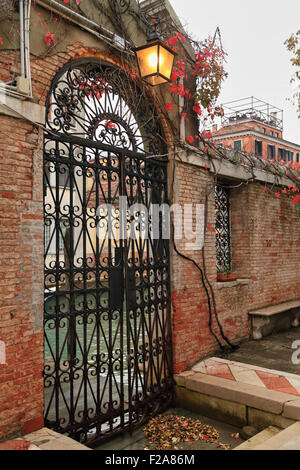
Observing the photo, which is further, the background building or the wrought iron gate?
the background building

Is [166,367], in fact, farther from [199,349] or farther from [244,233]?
[244,233]

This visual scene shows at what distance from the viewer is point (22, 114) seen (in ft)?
11.5

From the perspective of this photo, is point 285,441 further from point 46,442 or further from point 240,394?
point 46,442

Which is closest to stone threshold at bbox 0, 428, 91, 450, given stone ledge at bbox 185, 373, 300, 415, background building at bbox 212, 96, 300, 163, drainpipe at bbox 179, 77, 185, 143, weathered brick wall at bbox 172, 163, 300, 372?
stone ledge at bbox 185, 373, 300, 415

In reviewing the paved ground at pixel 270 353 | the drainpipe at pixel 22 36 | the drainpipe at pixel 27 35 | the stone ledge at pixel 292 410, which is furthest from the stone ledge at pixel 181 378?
the drainpipe at pixel 22 36

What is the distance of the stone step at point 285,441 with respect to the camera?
3.37 meters

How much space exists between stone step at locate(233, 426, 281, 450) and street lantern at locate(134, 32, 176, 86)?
4311 millimetres

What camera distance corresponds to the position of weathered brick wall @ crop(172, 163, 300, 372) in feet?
18.4

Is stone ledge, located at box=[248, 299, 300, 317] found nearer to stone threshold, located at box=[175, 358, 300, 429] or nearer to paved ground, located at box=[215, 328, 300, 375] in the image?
paved ground, located at box=[215, 328, 300, 375]

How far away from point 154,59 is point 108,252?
2.45 meters

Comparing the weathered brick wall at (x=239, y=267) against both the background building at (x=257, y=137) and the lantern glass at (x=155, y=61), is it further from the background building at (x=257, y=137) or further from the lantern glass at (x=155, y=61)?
the background building at (x=257, y=137)

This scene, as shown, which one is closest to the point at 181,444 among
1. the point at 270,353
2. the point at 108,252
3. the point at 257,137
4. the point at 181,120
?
the point at 108,252

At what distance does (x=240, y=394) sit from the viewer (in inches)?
181
